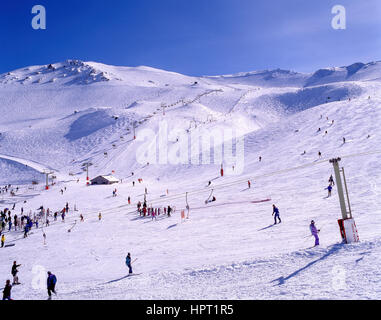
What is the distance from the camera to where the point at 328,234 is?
1230 cm

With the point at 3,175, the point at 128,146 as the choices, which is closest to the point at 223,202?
the point at 128,146

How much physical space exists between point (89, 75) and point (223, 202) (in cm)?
16604

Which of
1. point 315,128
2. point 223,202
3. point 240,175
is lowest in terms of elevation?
point 223,202

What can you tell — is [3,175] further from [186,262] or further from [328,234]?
[328,234]
